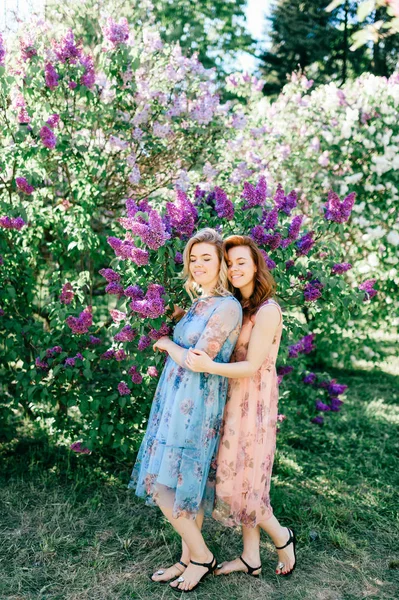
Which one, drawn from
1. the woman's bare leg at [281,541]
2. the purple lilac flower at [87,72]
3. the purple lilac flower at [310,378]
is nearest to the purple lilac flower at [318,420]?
the purple lilac flower at [310,378]

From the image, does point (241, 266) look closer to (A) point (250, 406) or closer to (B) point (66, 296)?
(A) point (250, 406)

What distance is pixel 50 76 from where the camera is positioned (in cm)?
325

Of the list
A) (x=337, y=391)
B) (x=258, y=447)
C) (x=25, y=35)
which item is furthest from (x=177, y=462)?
(x=25, y=35)

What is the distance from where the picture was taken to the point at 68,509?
3102 mm

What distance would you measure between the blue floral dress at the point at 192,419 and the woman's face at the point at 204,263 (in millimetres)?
91

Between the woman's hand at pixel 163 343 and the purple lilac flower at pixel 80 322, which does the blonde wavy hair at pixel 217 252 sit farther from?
the purple lilac flower at pixel 80 322

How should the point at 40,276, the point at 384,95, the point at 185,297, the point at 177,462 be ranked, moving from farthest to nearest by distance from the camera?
the point at 384,95, the point at 40,276, the point at 185,297, the point at 177,462

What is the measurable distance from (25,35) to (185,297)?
1887 millimetres

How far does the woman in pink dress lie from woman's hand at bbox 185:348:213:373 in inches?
4.9

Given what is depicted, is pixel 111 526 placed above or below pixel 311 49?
below

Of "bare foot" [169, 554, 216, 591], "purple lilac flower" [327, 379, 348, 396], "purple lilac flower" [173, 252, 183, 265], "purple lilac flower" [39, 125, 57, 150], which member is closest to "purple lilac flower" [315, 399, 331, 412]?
"purple lilac flower" [327, 379, 348, 396]

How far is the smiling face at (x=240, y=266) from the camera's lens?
8.03ft

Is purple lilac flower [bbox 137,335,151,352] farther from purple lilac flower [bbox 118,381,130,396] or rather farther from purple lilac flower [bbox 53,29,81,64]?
purple lilac flower [bbox 53,29,81,64]

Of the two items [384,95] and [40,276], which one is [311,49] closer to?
[384,95]
